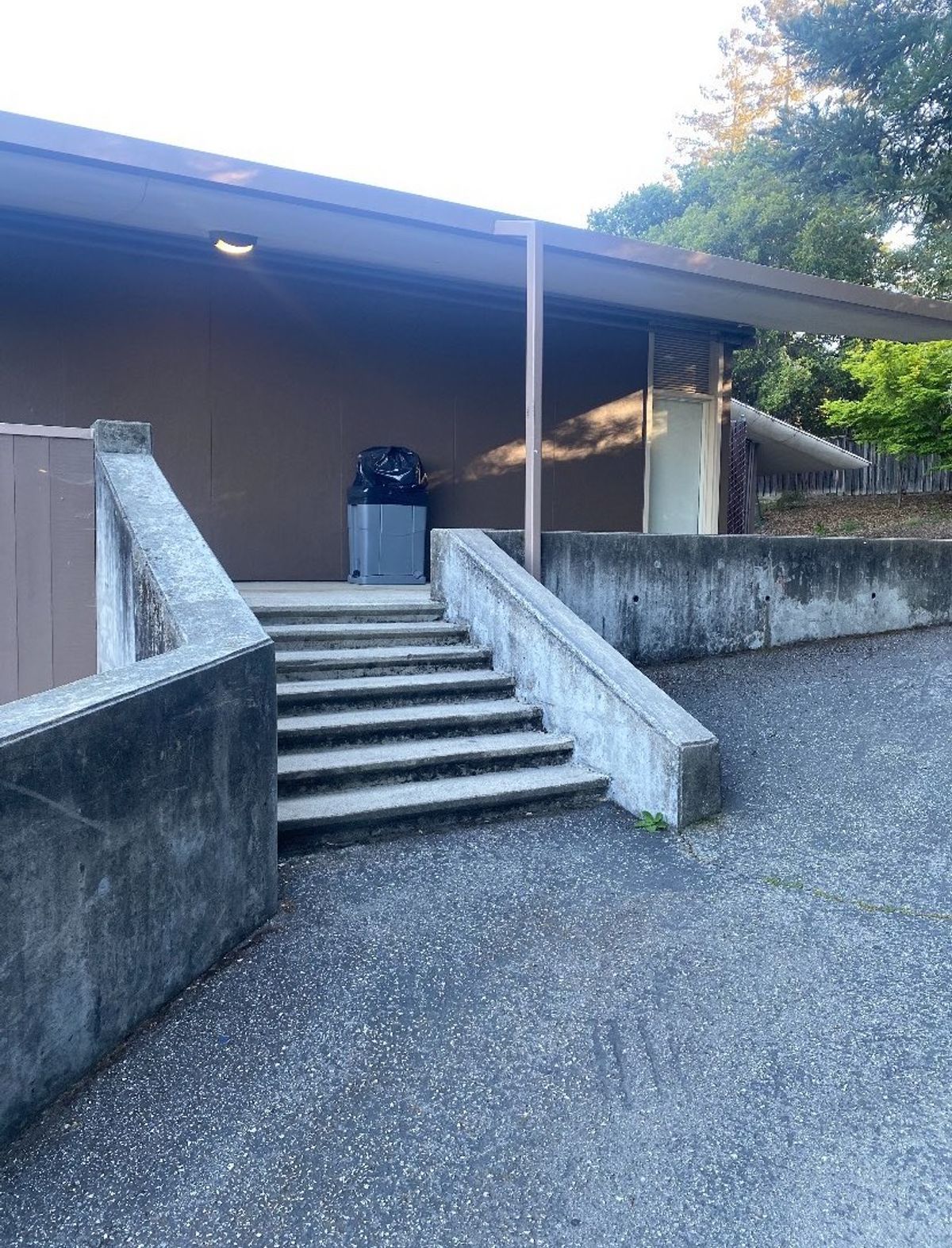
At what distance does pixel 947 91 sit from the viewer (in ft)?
44.1

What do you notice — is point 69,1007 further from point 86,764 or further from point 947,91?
point 947,91

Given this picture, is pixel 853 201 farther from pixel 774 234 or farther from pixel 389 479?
pixel 389 479

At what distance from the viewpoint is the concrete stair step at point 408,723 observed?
3.84 m

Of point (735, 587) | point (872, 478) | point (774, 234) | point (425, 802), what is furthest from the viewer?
point (872, 478)

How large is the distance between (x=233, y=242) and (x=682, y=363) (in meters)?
5.05

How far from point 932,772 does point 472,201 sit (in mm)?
4389

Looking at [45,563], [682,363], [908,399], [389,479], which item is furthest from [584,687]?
[908,399]

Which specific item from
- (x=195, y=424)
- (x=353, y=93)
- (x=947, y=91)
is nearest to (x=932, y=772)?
(x=195, y=424)

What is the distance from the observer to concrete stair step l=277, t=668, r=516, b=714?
13.4ft

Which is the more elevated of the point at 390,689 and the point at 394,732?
the point at 390,689

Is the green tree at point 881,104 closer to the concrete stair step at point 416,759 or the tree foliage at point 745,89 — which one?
the tree foliage at point 745,89

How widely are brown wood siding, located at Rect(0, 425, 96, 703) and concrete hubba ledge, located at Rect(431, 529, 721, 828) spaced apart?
7.00 ft

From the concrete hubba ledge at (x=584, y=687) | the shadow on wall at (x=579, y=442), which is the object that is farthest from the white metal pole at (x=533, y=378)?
the shadow on wall at (x=579, y=442)

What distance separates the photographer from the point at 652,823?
3650 mm
